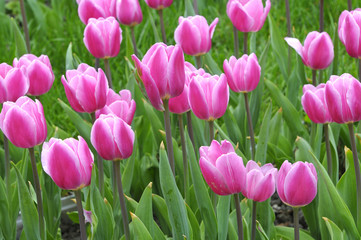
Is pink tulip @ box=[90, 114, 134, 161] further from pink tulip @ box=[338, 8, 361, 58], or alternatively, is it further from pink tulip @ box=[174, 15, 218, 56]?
pink tulip @ box=[338, 8, 361, 58]

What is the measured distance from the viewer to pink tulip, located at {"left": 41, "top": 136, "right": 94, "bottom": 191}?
116cm

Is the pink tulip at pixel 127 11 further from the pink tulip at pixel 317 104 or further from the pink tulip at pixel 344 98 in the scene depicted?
the pink tulip at pixel 344 98

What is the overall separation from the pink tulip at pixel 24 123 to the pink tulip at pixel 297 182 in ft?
1.68

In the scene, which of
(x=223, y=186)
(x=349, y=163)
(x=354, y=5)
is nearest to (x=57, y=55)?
(x=354, y=5)

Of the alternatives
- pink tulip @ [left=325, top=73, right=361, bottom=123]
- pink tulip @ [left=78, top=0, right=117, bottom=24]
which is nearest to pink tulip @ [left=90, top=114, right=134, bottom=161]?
pink tulip @ [left=325, top=73, right=361, bottom=123]

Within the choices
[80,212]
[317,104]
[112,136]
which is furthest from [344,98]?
[80,212]

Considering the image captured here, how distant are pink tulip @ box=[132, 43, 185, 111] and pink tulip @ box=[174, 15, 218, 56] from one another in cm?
48

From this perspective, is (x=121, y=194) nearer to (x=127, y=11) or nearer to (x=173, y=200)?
(x=173, y=200)

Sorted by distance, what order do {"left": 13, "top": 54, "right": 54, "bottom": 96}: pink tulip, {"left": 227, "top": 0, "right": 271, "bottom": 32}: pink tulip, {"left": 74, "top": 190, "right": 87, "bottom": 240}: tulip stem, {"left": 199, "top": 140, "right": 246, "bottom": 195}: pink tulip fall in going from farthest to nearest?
{"left": 227, "top": 0, "right": 271, "bottom": 32}: pink tulip < {"left": 13, "top": 54, "right": 54, "bottom": 96}: pink tulip < {"left": 74, "top": 190, "right": 87, "bottom": 240}: tulip stem < {"left": 199, "top": 140, "right": 246, "bottom": 195}: pink tulip

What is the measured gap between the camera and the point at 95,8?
6.22ft

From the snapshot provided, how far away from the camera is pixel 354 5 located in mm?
3180

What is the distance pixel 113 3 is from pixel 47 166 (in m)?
0.89

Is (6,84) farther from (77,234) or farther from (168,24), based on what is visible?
(168,24)

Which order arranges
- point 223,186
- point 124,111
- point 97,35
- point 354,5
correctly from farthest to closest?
point 354,5 → point 97,35 → point 124,111 → point 223,186
